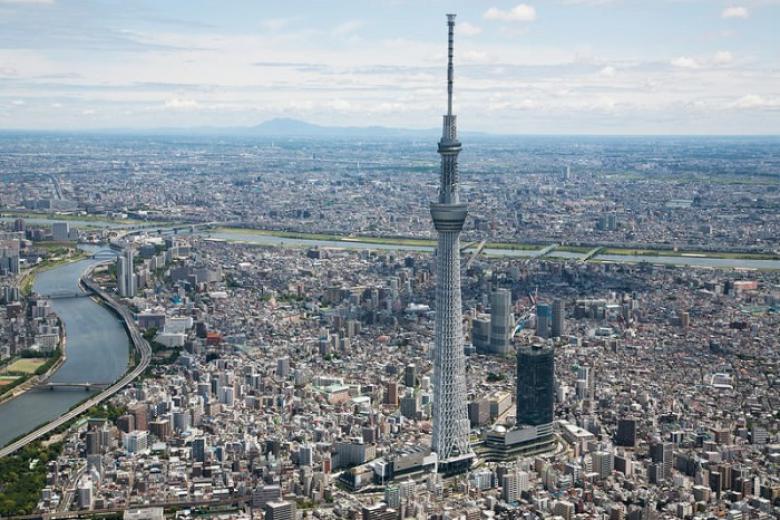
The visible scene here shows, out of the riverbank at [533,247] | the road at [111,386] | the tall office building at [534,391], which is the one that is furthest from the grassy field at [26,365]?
the riverbank at [533,247]

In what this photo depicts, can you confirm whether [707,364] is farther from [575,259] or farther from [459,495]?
[575,259]

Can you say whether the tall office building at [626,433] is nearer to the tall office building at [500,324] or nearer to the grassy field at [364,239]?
the tall office building at [500,324]

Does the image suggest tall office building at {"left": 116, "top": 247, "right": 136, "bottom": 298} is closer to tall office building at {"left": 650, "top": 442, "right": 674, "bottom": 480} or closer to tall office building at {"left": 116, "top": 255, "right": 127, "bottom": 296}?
tall office building at {"left": 116, "top": 255, "right": 127, "bottom": 296}

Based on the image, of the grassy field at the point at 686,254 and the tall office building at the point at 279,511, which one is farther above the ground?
the tall office building at the point at 279,511

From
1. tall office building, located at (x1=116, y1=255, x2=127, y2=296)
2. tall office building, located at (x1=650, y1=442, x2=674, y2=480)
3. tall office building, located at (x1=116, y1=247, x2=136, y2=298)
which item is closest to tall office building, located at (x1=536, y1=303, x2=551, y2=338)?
tall office building, located at (x1=650, y1=442, x2=674, y2=480)

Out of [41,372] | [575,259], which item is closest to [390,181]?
[575,259]

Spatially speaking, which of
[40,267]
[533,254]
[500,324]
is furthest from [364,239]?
[500,324]
